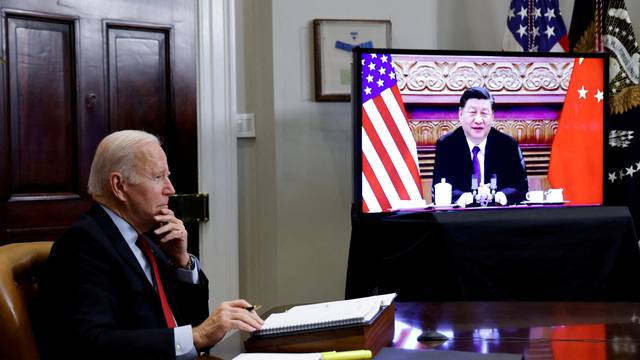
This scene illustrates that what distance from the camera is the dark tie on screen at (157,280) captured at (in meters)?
1.70

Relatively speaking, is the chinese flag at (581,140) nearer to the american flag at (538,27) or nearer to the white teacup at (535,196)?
the white teacup at (535,196)

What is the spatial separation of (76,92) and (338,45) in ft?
3.88

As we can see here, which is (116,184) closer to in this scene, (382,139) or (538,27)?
(382,139)

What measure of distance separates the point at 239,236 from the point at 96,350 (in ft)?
7.69

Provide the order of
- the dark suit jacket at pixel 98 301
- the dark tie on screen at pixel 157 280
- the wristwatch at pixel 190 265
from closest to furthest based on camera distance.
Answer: the dark suit jacket at pixel 98 301
the dark tie on screen at pixel 157 280
the wristwatch at pixel 190 265

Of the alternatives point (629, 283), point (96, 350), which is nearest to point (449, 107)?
point (629, 283)

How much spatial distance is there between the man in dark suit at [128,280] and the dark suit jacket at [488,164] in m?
1.59

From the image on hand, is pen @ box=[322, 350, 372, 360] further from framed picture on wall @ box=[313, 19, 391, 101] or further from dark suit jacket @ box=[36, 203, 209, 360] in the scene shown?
framed picture on wall @ box=[313, 19, 391, 101]

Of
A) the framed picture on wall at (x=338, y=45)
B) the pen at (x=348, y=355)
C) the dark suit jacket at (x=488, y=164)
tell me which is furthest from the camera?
the framed picture on wall at (x=338, y=45)

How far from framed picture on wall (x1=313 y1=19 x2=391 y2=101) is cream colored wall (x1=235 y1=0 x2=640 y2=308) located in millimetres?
45

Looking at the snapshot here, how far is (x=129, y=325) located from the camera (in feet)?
5.31

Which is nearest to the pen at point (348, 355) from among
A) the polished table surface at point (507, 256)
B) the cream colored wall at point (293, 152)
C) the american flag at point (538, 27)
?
the polished table surface at point (507, 256)

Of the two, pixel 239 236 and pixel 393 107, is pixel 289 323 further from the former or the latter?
pixel 239 236

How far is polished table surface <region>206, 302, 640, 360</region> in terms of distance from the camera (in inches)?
58.2
